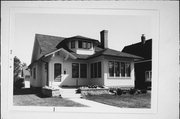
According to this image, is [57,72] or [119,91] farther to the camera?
[57,72]

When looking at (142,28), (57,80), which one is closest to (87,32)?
(142,28)

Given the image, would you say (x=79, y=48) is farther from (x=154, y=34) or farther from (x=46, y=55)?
(x=154, y=34)

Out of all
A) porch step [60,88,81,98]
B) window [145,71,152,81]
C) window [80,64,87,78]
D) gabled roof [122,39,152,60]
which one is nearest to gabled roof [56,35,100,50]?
window [80,64,87,78]

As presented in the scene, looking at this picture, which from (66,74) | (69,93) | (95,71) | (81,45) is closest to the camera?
(69,93)

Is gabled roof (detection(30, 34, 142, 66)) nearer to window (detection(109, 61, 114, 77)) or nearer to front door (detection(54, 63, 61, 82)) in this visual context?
window (detection(109, 61, 114, 77))

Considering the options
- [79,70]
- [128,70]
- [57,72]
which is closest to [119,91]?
[128,70]

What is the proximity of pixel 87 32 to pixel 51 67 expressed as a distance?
10.7 ft

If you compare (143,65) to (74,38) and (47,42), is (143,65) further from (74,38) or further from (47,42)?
(47,42)

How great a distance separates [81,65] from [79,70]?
0.36 m

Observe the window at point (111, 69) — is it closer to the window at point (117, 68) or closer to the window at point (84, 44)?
the window at point (117, 68)

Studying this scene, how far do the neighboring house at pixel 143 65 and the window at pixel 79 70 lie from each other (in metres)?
4.50

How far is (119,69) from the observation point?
11789mm

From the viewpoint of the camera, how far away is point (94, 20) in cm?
926

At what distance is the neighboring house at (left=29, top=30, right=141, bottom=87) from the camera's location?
11289mm
